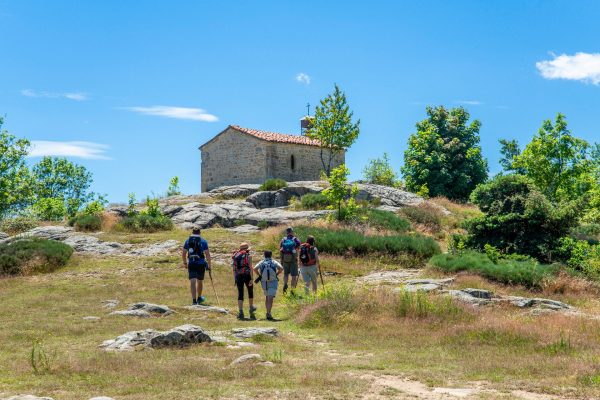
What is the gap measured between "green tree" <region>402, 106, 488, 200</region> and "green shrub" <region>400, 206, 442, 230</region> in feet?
38.2

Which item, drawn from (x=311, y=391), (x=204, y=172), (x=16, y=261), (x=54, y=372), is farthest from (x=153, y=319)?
(x=204, y=172)

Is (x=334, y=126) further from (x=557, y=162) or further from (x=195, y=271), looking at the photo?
(x=195, y=271)

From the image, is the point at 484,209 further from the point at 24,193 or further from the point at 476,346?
the point at 24,193

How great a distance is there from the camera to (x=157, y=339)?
12469mm

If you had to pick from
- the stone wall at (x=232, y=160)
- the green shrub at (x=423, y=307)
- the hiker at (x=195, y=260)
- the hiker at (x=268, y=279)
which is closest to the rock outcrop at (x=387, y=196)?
the stone wall at (x=232, y=160)

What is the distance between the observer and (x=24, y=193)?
5584cm

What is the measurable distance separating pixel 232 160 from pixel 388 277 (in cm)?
3355

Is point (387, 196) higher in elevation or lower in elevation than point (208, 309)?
higher

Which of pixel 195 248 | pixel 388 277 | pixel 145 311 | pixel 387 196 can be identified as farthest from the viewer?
pixel 387 196

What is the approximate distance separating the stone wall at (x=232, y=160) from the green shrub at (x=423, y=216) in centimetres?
1689

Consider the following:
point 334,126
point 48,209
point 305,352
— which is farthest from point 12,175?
point 305,352

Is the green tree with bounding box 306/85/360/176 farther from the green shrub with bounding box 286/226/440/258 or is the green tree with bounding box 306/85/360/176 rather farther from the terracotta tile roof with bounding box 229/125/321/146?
the green shrub with bounding box 286/226/440/258

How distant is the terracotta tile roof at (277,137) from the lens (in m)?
55.0

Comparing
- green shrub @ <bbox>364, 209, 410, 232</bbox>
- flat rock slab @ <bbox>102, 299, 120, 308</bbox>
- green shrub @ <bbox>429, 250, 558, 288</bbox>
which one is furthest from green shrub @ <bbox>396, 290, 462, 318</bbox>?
green shrub @ <bbox>364, 209, 410, 232</bbox>
